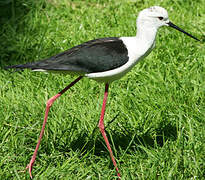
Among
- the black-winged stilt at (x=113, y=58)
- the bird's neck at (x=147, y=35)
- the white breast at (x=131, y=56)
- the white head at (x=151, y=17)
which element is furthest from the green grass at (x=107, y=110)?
the white head at (x=151, y=17)

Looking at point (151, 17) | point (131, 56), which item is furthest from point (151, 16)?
point (131, 56)

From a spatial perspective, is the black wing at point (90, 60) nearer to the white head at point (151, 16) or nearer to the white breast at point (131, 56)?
the white breast at point (131, 56)

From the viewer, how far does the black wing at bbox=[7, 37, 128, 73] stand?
122 inches

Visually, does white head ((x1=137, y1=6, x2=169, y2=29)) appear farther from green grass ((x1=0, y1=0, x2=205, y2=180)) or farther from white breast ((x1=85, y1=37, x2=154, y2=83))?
green grass ((x1=0, y1=0, x2=205, y2=180))

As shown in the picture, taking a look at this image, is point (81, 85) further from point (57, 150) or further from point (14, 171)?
point (14, 171)

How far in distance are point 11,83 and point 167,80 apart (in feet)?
5.53

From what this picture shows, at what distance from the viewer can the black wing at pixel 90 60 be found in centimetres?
309

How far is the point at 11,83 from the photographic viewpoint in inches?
170

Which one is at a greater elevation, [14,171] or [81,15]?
[81,15]

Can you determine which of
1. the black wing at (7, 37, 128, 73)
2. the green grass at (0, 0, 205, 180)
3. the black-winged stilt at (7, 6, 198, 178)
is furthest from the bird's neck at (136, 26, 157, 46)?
the green grass at (0, 0, 205, 180)

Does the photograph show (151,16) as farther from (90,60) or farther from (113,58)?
(90,60)

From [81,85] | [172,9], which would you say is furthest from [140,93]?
[172,9]

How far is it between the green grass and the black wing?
26.0 inches

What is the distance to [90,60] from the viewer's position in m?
3.13
